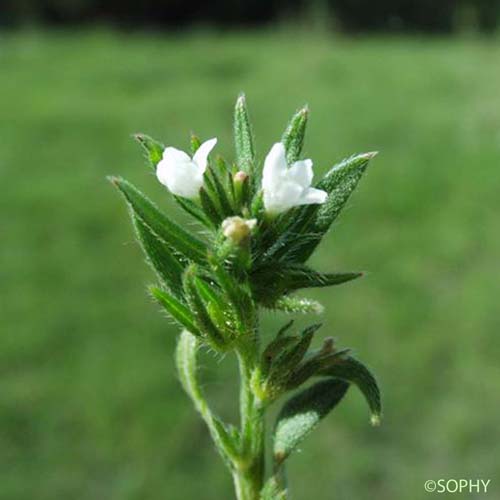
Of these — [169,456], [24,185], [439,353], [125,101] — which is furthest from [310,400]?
[125,101]

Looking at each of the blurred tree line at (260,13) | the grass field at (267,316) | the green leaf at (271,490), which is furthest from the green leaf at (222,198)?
the blurred tree line at (260,13)

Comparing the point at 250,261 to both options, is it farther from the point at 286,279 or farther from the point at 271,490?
the point at 271,490

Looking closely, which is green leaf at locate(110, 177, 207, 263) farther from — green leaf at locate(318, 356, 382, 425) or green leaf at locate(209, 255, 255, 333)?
green leaf at locate(318, 356, 382, 425)

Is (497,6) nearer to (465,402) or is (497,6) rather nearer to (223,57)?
(223,57)

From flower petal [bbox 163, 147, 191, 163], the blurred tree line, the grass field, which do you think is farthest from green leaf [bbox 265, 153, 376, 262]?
the blurred tree line

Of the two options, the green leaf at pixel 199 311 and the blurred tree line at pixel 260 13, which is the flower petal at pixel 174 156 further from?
the blurred tree line at pixel 260 13

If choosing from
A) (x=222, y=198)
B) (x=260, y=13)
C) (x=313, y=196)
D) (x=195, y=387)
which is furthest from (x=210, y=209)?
(x=260, y=13)

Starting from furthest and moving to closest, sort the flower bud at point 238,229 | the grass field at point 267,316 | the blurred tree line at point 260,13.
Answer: the blurred tree line at point 260,13 → the grass field at point 267,316 → the flower bud at point 238,229
